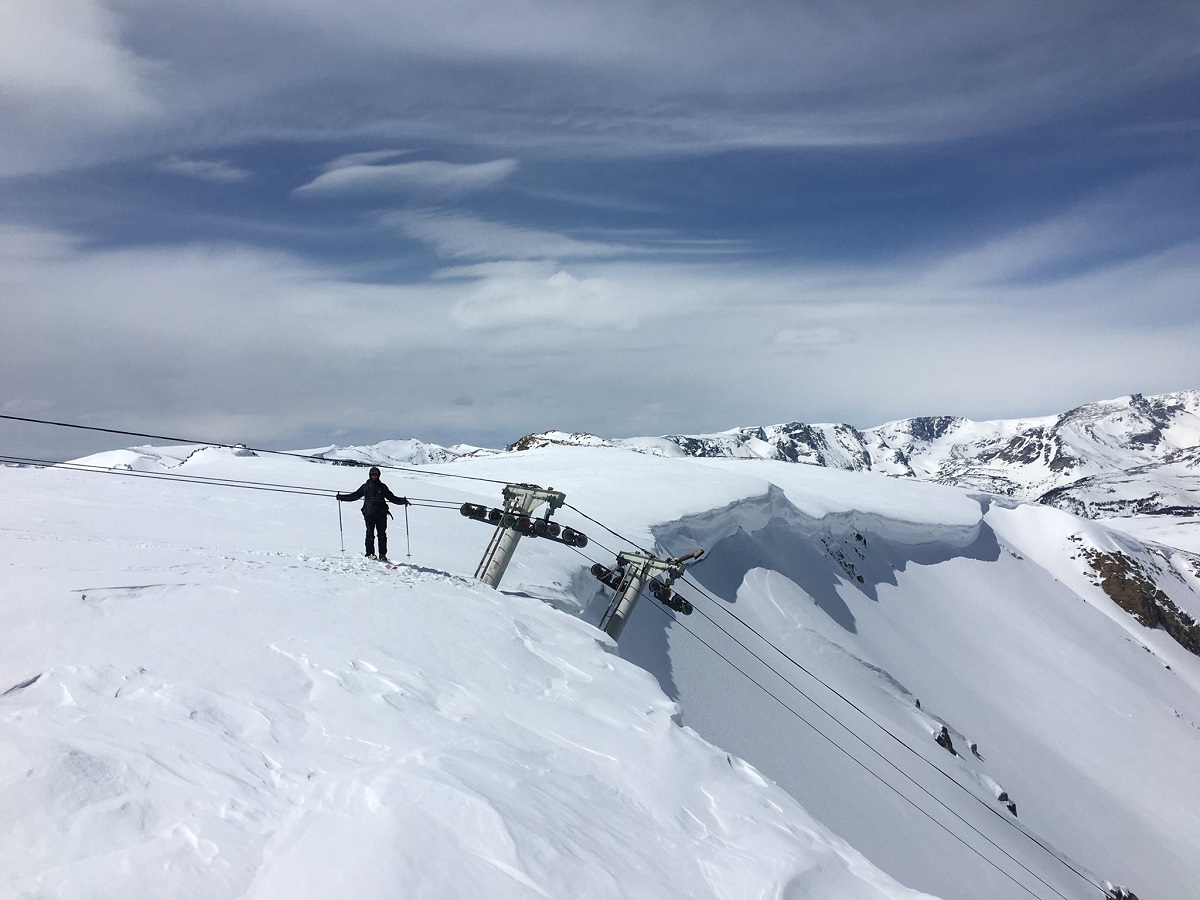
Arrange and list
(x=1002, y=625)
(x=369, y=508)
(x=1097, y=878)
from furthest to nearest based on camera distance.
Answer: (x=1002, y=625), (x=1097, y=878), (x=369, y=508)

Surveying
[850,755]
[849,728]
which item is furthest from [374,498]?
[849,728]

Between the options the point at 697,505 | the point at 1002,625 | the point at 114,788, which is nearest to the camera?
the point at 114,788

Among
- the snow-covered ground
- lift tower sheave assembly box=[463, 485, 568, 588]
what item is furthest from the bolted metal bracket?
the snow-covered ground

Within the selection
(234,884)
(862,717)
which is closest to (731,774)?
(234,884)

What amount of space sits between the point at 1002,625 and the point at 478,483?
34.9 m

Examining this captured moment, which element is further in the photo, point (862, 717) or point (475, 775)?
point (862, 717)

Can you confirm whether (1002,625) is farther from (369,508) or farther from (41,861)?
(41,861)

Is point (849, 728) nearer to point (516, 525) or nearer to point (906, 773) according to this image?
point (906, 773)

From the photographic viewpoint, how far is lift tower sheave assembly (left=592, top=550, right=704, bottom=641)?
17.2 metres

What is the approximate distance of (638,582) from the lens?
17.2 metres

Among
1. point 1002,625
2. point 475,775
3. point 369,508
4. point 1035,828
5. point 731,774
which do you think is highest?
point 369,508

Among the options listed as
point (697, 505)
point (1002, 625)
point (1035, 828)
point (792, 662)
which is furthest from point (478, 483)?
point (1002, 625)

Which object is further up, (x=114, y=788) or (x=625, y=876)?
(x=114, y=788)

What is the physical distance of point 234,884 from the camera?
5363 millimetres
